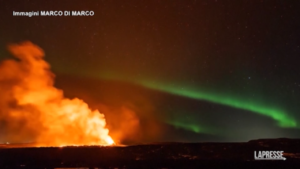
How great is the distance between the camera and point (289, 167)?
39.4 meters

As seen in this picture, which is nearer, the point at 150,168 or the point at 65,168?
the point at 150,168

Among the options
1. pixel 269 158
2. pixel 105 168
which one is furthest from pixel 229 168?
pixel 105 168

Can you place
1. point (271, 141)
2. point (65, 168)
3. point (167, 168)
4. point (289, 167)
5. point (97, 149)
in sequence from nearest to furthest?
point (289, 167) → point (167, 168) → point (65, 168) → point (97, 149) → point (271, 141)

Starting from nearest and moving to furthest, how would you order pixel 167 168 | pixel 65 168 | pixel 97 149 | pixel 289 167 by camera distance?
pixel 289 167
pixel 167 168
pixel 65 168
pixel 97 149

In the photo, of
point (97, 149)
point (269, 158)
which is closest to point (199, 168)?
point (269, 158)

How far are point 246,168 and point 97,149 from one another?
67623 millimetres

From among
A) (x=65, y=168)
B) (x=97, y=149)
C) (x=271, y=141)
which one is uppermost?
(x=271, y=141)

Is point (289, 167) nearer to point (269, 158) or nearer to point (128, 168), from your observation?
point (269, 158)

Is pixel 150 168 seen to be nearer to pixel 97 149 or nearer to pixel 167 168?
pixel 167 168

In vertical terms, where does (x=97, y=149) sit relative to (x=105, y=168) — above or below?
above

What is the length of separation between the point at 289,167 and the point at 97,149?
71418mm

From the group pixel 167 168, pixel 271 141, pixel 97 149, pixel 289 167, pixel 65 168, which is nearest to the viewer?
pixel 289 167

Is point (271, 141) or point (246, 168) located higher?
point (271, 141)

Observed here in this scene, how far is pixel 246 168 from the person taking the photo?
41000 mm
